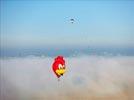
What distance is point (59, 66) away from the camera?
31.9 meters

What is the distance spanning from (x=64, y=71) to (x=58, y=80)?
0.45 meters

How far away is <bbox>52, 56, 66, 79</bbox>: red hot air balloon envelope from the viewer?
32.0m

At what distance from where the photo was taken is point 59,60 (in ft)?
105

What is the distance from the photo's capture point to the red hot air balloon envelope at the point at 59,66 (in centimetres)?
3196

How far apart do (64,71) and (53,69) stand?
1.55 ft

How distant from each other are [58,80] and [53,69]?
527 mm

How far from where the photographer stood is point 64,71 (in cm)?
3225

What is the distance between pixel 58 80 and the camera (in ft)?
106

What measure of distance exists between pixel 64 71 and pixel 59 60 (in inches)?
21.6

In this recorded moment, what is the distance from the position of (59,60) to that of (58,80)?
0.88 metres
